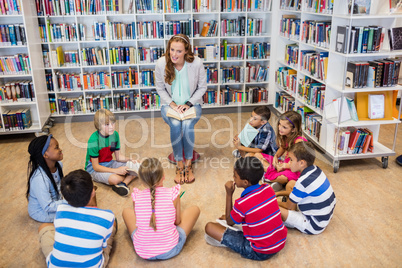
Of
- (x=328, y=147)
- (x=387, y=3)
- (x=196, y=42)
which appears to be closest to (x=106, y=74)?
(x=196, y=42)

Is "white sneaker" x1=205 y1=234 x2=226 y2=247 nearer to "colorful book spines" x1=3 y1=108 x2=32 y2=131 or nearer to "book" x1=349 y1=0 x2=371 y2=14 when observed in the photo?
"book" x1=349 y1=0 x2=371 y2=14

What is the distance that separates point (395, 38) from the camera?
11.3ft

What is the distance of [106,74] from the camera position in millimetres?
5160

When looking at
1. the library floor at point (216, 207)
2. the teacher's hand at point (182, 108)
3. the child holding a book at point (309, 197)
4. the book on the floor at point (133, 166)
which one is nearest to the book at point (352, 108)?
the library floor at point (216, 207)

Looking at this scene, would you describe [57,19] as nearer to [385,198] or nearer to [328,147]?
[328,147]

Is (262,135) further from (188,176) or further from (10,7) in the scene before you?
(10,7)

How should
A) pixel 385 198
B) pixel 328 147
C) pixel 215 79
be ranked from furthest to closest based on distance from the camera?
pixel 215 79 < pixel 328 147 < pixel 385 198

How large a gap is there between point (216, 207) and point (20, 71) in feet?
9.97

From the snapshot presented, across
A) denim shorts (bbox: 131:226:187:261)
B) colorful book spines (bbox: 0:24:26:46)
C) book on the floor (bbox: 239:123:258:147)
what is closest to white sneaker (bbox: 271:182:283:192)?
book on the floor (bbox: 239:123:258:147)

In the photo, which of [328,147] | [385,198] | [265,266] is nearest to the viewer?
[265,266]

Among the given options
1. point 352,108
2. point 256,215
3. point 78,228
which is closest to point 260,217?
point 256,215

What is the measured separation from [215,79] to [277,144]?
2112 millimetres

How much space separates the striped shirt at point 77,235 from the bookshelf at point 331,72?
243cm

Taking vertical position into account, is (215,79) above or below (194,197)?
above
